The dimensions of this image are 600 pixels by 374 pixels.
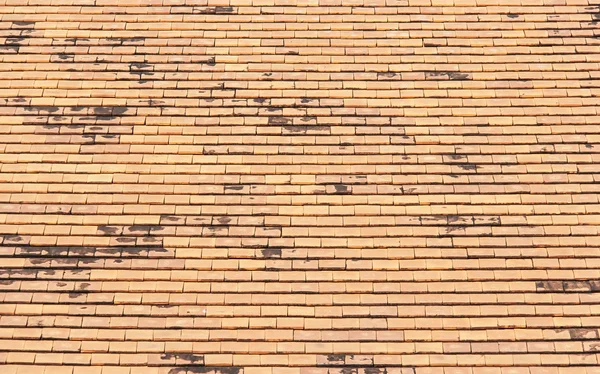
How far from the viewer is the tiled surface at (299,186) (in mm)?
7988

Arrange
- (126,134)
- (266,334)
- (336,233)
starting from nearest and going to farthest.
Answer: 1. (266,334)
2. (336,233)
3. (126,134)

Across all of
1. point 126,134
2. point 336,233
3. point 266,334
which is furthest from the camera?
point 126,134

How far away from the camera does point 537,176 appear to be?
8.90 metres

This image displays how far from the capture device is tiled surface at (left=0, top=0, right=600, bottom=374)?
7.99 metres

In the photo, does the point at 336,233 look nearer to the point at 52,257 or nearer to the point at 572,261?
the point at 572,261

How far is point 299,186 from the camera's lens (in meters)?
8.82

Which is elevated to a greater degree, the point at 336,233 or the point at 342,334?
the point at 336,233

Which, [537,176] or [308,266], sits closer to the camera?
[308,266]

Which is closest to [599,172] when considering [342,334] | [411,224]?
[411,224]

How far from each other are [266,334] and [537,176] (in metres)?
4.25

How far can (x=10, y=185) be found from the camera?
8.88m

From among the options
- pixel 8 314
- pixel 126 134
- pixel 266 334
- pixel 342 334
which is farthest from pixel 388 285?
pixel 8 314

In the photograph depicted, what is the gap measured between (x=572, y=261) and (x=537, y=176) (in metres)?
1.25

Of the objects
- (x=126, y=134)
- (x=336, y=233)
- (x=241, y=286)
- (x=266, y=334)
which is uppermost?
(x=126, y=134)
